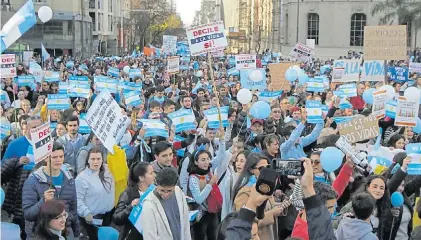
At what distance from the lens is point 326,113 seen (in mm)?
11078

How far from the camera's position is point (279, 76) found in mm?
16141

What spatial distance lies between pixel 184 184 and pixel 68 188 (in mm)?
1379

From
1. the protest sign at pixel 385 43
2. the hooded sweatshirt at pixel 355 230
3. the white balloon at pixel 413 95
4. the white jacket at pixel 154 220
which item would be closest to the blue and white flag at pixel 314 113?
the white balloon at pixel 413 95

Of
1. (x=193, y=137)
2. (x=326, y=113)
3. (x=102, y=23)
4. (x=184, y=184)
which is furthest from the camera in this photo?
(x=102, y=23)

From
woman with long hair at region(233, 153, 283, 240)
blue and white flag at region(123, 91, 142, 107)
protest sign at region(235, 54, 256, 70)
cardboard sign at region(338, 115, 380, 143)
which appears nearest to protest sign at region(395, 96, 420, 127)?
cardboard sign at region(338, 115, 380, 143)

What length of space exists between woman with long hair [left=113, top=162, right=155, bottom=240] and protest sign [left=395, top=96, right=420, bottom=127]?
15.2ft

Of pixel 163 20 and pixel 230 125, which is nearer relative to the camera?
pixel 230 125

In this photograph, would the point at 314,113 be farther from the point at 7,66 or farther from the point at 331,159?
the point at 7,66

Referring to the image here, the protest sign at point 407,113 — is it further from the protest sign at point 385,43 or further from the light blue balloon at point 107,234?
the light blue balloon at point 107,234

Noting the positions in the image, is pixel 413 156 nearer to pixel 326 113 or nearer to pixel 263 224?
pixel 263 224

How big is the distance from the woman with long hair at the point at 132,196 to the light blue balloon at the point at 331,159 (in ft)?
5.55

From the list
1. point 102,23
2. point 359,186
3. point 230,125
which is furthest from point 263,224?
point 102,23

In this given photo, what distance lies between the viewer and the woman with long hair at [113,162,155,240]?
5.65 m

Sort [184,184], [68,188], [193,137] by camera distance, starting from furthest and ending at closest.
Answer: [193,137] < [184,184] < [68,188]
